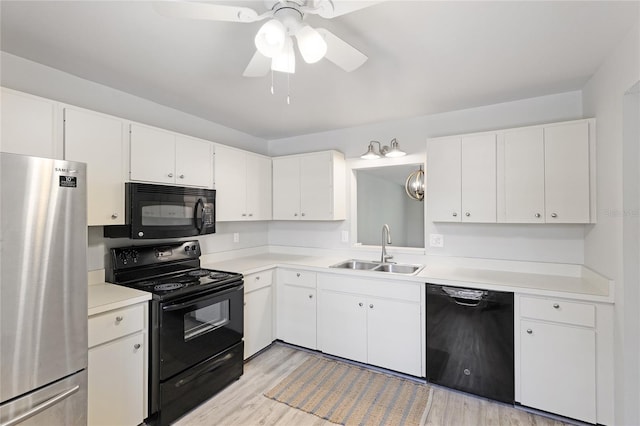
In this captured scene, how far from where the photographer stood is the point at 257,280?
3029 mm

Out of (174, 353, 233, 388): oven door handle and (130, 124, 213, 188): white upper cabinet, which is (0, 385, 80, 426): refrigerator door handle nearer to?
(174, 353, 233, 388): oven door handle

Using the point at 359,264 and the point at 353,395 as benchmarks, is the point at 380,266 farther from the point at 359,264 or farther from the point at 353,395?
the point at 353,395

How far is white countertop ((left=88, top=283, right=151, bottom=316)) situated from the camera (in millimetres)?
1799

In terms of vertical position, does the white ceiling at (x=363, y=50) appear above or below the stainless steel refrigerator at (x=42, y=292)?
above

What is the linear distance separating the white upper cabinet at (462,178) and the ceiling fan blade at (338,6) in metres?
1.92

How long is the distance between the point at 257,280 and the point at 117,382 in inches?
53.9

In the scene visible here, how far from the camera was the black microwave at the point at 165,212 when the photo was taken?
221cm

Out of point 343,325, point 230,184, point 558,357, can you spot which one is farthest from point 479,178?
point 230,184

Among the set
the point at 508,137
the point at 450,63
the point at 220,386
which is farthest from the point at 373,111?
the point at 220,386

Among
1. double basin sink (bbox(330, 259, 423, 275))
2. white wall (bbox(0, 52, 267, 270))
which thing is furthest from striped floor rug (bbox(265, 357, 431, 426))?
white wall (bbox(0, 52, 267, 270))

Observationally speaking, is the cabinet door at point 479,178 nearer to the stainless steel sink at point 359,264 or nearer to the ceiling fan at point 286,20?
the stainless steel sink at point 359,264

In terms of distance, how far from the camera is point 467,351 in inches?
94.0

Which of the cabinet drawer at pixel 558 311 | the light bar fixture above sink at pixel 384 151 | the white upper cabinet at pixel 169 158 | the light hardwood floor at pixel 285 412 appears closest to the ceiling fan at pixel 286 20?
the white upper cabinet at pixel 169 158

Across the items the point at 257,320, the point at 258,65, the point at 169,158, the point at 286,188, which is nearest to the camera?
the point at 258,65
